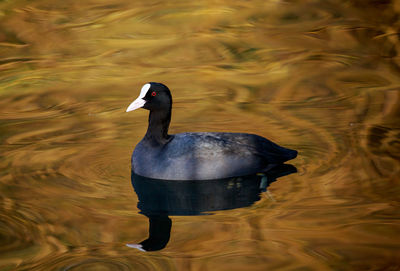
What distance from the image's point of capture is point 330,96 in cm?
854

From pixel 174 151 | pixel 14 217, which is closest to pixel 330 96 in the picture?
pixel 174 151

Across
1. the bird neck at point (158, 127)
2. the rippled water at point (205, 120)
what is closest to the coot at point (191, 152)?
the bird neck at point (158, 127)

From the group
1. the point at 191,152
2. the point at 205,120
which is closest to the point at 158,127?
the point at 191,152

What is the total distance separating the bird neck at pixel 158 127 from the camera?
6.28 m

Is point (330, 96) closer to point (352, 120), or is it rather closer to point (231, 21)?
point (352, 120)

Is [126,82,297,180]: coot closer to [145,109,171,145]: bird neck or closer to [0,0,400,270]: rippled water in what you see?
[145,109,171,145]: bird neck

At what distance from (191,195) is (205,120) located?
197 centimetres

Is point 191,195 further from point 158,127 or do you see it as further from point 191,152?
point 158,127

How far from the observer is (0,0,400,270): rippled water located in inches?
199

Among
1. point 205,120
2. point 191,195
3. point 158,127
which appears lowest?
point 191,195

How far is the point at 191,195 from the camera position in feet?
19.3

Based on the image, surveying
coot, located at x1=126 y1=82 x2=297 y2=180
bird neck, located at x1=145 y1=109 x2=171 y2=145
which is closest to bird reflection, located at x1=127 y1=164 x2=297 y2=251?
coot, located at x1=126 y1=82 x2=297 y2=180

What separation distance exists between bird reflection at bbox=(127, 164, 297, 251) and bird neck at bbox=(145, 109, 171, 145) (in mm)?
369

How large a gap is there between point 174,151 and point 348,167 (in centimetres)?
162
